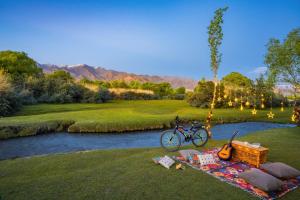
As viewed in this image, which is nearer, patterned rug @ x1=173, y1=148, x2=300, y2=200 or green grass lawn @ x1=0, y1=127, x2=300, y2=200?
green grass lawn @ x1=0, y1=127, x2=300, y2=200

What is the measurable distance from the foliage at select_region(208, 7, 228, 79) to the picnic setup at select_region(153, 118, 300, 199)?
5.73 m

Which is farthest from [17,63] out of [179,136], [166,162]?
[166,162]

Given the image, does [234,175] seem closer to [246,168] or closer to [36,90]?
[246,168]

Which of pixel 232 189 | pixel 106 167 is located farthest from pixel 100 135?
pixel 232 189

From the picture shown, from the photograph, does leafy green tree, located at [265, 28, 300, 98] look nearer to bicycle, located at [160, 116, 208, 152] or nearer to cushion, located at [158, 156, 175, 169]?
bicycle, located at [160, 116, 208, 152]

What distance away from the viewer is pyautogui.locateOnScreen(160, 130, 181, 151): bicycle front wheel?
9312mm

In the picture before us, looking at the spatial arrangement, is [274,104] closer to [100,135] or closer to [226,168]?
[100,135]

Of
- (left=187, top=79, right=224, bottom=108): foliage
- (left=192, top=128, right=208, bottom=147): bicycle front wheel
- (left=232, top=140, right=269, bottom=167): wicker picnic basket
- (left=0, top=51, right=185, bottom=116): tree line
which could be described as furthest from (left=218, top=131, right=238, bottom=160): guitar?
(left=187, top=79, right=224, bottom=108): foliage

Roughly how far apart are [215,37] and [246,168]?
7746mm

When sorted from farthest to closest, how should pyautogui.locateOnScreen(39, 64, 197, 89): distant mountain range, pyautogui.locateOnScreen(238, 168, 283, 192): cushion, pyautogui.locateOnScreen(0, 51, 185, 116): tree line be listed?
pyautogui.locateOnScreen(39, 64, 197, 89): distant mountain range < pyautogui.locateOnScreen(0, 51, 185, 116): tree line < pyautogui.locateOnScreen(238, 168, 283, 192): cushion

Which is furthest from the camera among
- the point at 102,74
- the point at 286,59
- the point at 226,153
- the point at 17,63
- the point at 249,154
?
the point at 102,74

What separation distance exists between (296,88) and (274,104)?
19.3 meters

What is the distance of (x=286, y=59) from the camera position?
622 inches

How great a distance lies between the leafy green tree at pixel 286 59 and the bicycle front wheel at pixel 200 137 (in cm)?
937
